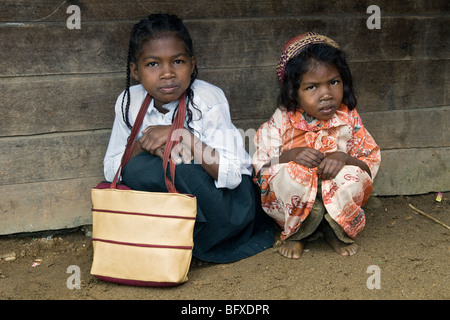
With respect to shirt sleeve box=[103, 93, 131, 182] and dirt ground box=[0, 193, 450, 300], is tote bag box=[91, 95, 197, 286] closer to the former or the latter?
dirt ground box=[0, 193, 450, 300]

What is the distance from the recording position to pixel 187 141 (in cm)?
271

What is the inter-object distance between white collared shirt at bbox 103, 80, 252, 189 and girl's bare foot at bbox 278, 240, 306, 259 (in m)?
0.46

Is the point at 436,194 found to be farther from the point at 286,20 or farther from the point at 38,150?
the point at 38,150

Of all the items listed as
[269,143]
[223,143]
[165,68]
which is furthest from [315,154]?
[165,68]

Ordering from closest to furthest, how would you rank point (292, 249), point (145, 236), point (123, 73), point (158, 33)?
point (145, 236), point (158, 33), point (292, 249), point (123, 73)

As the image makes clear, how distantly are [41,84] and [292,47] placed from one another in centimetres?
146

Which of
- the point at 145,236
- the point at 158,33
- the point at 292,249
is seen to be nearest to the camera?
the point at 145,236

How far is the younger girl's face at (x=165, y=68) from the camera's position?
2.67 meters

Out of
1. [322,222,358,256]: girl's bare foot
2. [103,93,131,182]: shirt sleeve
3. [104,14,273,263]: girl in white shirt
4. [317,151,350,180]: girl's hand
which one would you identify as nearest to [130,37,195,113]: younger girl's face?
[104,14,273,263]: girl in white shirt

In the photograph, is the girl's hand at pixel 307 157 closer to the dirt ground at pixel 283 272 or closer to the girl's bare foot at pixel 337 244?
the girl's bare foot at pixel 337 244

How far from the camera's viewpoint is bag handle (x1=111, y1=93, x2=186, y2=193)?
2.63 m

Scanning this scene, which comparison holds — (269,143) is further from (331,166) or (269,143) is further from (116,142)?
(116,142)

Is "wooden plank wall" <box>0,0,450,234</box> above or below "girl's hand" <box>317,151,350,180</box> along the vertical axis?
above

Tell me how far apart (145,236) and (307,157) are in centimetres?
97
